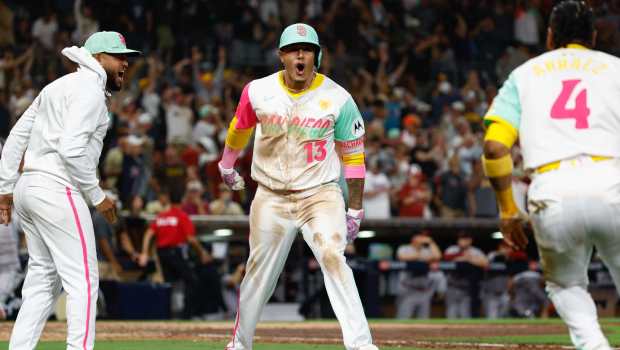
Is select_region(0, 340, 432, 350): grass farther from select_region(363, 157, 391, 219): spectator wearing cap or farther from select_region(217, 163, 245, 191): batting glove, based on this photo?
select_region(363, 157, 391, 219): spectator wearing cap

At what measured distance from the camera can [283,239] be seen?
8.93 meters

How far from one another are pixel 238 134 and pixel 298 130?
2.02 feet

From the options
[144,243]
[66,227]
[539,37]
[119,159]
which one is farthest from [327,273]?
[539,37]

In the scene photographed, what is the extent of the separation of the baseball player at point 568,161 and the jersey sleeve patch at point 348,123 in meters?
2.52

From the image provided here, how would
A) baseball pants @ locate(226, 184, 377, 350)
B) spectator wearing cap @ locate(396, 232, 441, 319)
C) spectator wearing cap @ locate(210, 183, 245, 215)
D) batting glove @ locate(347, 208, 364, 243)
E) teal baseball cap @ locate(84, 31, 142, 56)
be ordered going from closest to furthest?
teal baseball cap @ locate(84, 31, 142, 56) → baseball pants @ locate(226, 184, 377, 350) → batting glove @ locate(347, 208, 364, 243) → spectator wearing cap @ locate(396, 232, 441, 319) → spectator wearing cap @ locate(210, 183, 245, 215)

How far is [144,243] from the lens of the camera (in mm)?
20016

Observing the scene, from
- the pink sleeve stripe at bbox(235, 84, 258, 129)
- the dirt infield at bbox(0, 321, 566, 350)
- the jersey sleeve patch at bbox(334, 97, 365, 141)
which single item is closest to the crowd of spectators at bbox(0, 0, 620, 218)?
the dirt infield at bbox(0, 321, 566, 350)

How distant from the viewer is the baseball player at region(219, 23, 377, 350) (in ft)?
29.2

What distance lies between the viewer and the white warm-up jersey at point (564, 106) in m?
6.40

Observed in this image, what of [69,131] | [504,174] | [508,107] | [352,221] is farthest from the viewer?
[352,221]

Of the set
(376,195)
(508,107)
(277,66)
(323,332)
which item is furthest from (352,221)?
(277,66)

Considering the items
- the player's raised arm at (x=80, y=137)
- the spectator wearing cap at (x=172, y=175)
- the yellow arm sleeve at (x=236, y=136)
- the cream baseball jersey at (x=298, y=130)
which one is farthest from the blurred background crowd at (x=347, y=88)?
the player's raised arm at (x=80, y=137)

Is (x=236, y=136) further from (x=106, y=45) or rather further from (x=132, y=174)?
(x=132, y=174)

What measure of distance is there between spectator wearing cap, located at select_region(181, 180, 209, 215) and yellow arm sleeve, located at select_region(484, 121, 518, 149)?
1470 centimetres
